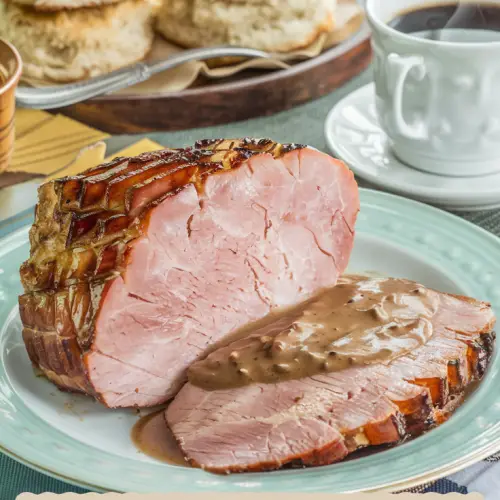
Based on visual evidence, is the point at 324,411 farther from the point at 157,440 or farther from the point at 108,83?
the point at 108,83

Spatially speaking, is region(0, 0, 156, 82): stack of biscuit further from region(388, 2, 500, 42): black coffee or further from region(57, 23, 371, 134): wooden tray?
region(388, 2, 500, 42): black coffee

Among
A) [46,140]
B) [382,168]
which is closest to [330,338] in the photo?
[382,168]

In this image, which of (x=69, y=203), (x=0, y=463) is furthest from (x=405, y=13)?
(x=0, y=463)

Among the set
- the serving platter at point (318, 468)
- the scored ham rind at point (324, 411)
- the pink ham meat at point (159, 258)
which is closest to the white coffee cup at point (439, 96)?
the serving platter at point (318, 468)

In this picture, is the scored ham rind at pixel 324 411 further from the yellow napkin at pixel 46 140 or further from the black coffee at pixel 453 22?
the yellow napkin at pixel 46 140

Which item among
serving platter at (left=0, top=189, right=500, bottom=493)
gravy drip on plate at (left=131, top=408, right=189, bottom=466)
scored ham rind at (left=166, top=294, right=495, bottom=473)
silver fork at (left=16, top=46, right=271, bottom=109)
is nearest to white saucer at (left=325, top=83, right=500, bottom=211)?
serving platter at (left=0, top=189, right=500, bottom=493)
